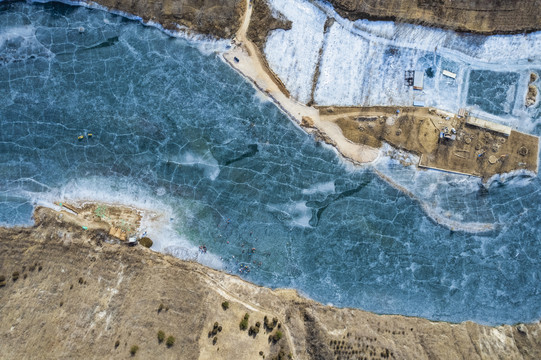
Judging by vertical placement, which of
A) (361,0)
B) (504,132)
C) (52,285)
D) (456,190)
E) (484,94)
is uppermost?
(361,0)

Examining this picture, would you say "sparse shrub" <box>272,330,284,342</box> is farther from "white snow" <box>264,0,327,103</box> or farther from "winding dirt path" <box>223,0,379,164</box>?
"white snow" <box>264,0,327,103</box>

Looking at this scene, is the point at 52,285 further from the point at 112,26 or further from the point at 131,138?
the point at 112,26

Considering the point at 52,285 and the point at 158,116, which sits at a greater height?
the point at 158,116

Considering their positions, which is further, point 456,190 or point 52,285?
point 456,190

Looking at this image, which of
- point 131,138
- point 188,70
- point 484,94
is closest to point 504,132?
point 484,94

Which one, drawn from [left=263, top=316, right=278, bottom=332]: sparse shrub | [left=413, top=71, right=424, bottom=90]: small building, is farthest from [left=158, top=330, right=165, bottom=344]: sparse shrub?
[left=413, top=71, right=424, bottom=90]: small building

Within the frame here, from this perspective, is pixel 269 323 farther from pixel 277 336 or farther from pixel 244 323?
pixel 244 323

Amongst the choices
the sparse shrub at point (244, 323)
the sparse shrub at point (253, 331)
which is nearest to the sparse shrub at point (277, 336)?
the sparse shrub at point (253, 331)
